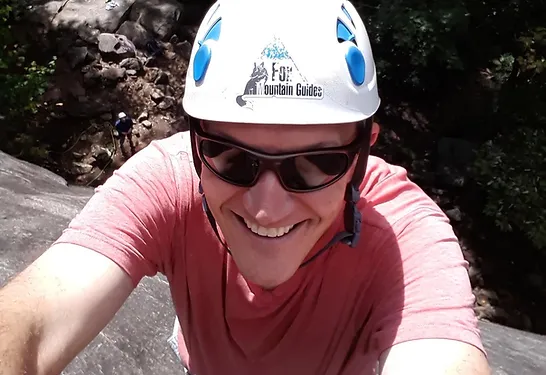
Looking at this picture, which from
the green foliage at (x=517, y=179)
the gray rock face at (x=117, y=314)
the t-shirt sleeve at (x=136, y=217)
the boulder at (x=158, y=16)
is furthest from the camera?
the boulder at (x=158, y=16)

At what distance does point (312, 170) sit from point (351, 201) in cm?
17

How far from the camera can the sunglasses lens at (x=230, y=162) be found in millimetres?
1398

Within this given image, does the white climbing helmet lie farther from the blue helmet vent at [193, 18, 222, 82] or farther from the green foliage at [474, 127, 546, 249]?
the green foliage at [474, 127, 546, 249]

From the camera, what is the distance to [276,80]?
1439 mm

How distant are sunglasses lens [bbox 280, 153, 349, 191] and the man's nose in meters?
0.03

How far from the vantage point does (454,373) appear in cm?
128

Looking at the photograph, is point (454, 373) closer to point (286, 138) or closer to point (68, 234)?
point (286, 138)

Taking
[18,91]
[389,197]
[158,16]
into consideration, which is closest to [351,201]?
[389,197]

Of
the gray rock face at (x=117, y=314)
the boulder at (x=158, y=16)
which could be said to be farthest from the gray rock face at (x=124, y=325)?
the boulder at (x=158, y=16)

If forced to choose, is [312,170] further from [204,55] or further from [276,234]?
[204,55]

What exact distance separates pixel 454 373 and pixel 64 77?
8148 mm

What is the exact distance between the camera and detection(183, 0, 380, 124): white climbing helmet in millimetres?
1428

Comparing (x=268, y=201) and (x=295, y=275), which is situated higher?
(x=268, y=201)

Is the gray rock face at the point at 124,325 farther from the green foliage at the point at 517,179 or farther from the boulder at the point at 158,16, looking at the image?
the boulder at the point at 158,16
